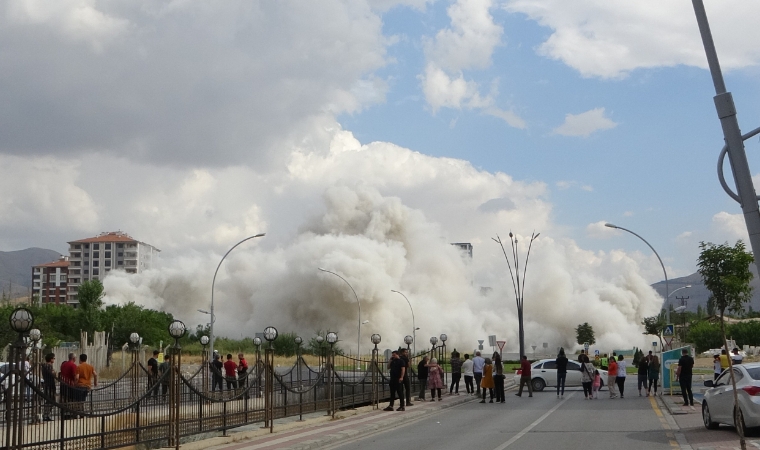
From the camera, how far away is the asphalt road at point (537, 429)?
48.5 ft

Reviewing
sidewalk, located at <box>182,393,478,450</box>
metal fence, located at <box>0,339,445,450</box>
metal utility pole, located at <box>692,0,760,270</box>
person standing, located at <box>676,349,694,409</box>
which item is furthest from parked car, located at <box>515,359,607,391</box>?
metal utility pole, located at <box>692,0,760,270</box>

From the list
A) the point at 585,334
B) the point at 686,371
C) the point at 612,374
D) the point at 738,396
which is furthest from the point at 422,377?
the point at 585,334

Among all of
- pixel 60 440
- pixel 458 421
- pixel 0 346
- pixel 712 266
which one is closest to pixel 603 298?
pixel 712 266

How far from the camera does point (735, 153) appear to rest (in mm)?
6121

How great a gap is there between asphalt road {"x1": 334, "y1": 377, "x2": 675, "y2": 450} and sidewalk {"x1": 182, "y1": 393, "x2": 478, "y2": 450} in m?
0.50

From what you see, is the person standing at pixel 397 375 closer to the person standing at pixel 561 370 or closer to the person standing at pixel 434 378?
the person standing at pixel 434 378

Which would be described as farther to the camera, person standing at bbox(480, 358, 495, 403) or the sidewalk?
person standing at bbox(480, 358, 495, 403)

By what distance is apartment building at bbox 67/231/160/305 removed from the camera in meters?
A: 172

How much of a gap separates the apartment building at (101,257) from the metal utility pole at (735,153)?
573 ft

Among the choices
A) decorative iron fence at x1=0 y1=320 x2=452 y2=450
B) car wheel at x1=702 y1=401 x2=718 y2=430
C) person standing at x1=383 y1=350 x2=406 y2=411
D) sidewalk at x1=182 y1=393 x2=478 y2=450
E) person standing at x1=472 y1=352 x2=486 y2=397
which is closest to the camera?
decorative iron fence at x1=0 y1=320 x2=452 y2=450

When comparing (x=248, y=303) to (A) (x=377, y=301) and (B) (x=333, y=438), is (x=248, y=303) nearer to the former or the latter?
(A) (x=377, y=301)

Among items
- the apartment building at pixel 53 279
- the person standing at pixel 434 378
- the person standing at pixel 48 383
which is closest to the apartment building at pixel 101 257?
the apartment building at pixel 53 279

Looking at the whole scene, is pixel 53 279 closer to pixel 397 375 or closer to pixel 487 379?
pixel 487 379

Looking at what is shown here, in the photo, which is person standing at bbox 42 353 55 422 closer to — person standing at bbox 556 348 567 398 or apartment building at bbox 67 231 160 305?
person standing at bbox 556 348 567 398
